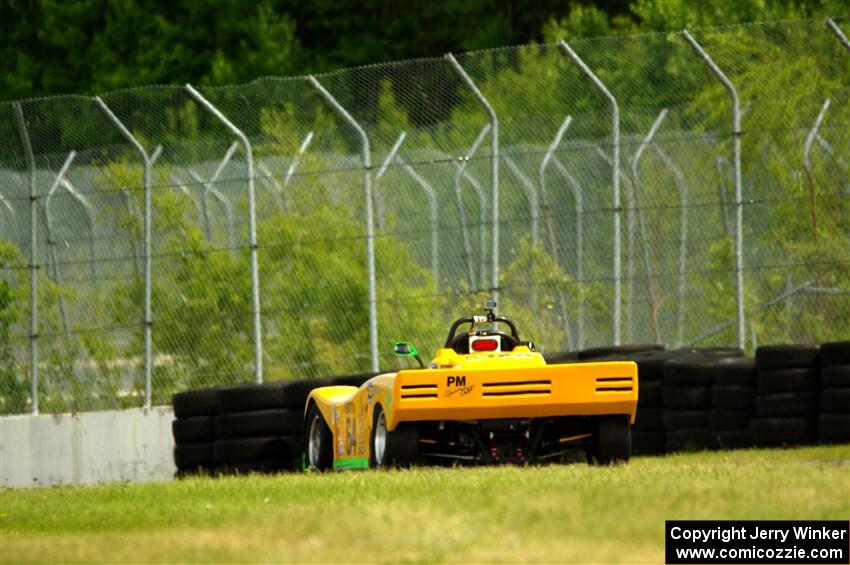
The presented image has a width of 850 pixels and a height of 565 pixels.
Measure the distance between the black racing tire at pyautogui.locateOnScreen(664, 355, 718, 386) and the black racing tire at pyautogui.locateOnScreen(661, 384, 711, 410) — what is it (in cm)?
4

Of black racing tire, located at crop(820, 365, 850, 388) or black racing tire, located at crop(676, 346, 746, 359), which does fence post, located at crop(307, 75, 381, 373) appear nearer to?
black racing tire, located at crop(676, 346, 746, 359)

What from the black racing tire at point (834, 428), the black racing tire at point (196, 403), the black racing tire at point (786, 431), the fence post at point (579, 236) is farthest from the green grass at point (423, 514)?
the fence post at point (579, 236)

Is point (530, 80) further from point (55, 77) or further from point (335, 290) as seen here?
point (55, 77)

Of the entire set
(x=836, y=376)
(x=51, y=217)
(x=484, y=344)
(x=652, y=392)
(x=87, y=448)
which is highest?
(x=51, y=217)

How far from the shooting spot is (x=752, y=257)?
2023cm

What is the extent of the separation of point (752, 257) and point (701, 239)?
56cm

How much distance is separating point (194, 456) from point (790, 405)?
561 cm

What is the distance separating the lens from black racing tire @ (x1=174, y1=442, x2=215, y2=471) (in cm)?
1981

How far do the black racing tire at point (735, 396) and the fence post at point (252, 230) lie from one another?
4961 mm

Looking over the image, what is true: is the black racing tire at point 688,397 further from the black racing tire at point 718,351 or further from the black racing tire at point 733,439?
the black racing tire at point 718,351

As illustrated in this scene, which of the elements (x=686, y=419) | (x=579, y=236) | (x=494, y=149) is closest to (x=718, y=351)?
(x=686, y=419)

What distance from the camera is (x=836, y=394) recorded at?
17953 millimetres

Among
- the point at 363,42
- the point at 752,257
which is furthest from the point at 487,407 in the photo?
the point at 363,42

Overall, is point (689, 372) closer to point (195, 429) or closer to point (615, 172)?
point (615, 172)
